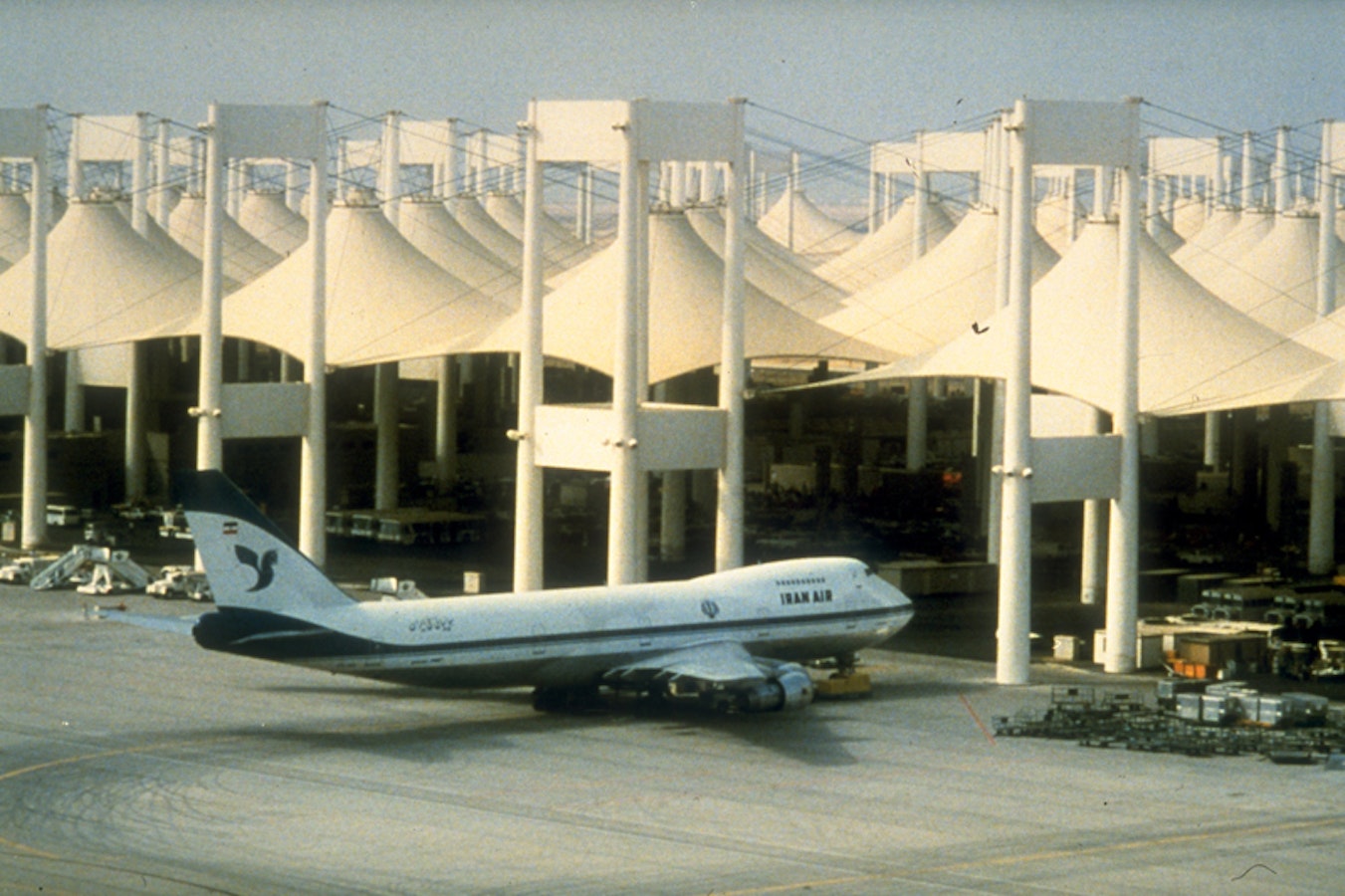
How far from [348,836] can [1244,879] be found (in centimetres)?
1906

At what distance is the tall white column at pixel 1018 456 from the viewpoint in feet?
230

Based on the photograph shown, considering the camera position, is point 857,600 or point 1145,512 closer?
point 857,600

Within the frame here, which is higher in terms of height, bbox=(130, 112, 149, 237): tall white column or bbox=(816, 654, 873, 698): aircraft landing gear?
bbox=(130, 112, 149, 237): tall white column

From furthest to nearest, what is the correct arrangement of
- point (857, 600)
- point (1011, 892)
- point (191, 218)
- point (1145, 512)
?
point (191, 218) → point (1145, 512) → point (857, 600) → point (1011, 892)

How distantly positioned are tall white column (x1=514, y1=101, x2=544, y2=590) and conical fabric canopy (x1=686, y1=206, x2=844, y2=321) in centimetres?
3044

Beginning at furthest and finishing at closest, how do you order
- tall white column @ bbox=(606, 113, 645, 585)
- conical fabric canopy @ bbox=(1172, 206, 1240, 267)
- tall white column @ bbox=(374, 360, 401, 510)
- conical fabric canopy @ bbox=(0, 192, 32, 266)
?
conical fabric canopy @ bbox=(0, 192, 32, 266), conical fabric canopy @ bbox=(1172, 206, 1240, 267), tall white column @ bbox=(374, 360, 401, 510), tall white column @ bbox=(606, 113, 645, 585)

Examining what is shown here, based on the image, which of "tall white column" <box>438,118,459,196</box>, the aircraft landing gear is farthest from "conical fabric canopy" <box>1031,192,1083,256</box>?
the aircraft landing gear

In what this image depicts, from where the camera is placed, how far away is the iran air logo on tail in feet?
190

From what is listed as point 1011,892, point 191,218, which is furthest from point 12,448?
point 1011,892

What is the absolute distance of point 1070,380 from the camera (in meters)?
76.1

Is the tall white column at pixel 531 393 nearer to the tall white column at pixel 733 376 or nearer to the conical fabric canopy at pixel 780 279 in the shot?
the tall white column at pixel 733 376

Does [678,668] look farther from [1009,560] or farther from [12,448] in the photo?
[12,448]

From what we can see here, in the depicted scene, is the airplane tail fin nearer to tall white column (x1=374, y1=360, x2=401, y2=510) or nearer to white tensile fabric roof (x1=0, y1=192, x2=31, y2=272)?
tall white column (x1=374, y1=360, x2=401, y2=510)

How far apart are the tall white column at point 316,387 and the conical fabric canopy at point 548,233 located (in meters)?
32.9
